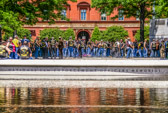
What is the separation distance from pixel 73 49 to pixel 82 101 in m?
26.9

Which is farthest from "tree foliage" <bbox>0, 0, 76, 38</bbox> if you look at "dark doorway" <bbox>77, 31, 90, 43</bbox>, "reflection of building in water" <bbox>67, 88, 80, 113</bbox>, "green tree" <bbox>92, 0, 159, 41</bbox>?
"dark doorway" <bbox>77, 31, 90, 43</bbox>

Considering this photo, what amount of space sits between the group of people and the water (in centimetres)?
1362

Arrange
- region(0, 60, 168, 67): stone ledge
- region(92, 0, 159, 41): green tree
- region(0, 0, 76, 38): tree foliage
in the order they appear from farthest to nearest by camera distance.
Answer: region(92, 0, 159, 41): green tree
region(0, 0, 76, 38): tree foliage
region(0, 60, 168, 67): stone ledge

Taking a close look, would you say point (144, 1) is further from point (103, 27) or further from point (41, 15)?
point (103, 27)

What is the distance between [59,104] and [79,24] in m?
83.0

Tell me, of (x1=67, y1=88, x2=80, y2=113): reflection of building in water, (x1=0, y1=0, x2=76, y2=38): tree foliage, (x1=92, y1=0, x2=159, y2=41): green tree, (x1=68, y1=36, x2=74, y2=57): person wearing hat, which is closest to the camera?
(x1=67, y1=88, x2=80, y2=113): reflection of building in water

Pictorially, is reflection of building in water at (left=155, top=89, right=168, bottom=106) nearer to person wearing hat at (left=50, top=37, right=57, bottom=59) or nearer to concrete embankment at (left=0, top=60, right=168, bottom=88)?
concrete embankment at (left=0, top=60, right=168, bottom=88)

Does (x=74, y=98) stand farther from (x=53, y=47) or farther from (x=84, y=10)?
(x=84, y=10)

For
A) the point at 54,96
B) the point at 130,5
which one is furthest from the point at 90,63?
the point at 130,5

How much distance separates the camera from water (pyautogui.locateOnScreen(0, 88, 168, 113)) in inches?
425

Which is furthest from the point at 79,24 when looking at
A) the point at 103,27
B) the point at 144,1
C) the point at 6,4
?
the point at 6,4

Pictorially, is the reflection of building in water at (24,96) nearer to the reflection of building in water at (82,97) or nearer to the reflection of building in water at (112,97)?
the reflection of building in water at (82,97)

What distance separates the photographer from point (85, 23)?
94.5 meters

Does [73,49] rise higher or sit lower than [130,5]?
lower
